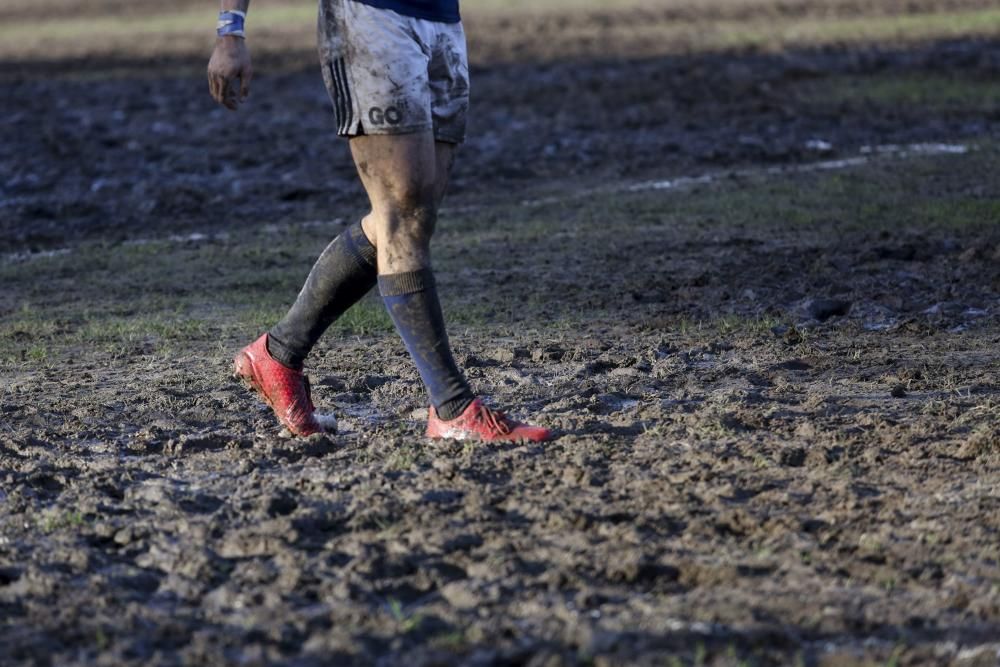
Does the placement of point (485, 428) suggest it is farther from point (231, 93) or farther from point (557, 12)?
point (557, 12)

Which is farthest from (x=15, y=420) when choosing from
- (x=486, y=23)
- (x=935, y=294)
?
(x=486, y=23)

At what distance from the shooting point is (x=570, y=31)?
2233cm

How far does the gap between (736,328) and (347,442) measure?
7.50 ft

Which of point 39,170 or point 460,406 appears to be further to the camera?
point 39,170

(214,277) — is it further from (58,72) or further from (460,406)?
(58,72)

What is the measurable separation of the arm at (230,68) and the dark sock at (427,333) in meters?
0.72

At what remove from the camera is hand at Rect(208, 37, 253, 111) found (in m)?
4.90

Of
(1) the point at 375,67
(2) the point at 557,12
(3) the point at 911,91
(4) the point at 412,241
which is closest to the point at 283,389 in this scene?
(4) the point at 412,241

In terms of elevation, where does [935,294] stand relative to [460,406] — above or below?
below

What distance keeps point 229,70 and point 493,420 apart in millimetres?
1318

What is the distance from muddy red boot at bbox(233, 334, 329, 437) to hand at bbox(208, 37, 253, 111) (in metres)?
0.83

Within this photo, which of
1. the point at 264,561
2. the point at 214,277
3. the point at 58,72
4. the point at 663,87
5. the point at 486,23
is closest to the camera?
the point at 264,561

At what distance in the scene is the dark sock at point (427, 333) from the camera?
5.02m

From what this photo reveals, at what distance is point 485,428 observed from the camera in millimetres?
5051
